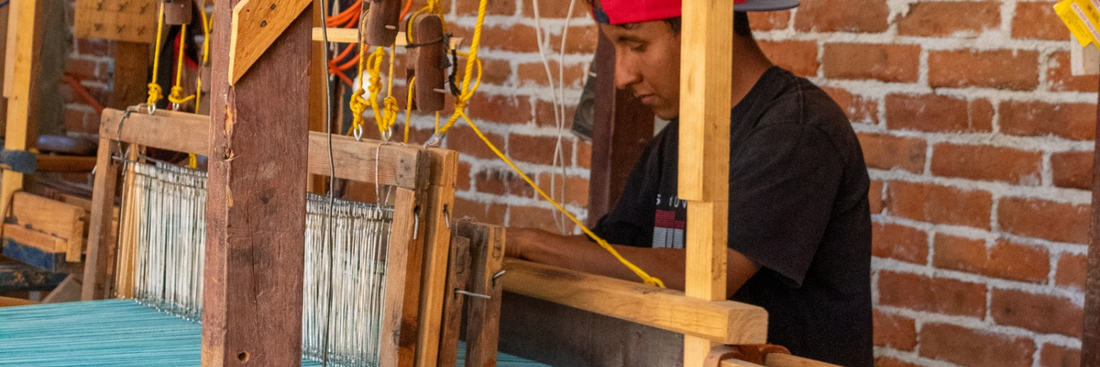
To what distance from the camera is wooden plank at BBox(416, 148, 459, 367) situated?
4.18ft

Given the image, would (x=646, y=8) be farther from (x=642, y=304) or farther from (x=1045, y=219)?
(x=1045, y=219)

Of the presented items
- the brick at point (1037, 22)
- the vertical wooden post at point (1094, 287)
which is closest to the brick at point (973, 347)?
the brick at point (1037, 22)

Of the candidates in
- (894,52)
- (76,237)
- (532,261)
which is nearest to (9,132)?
(76,237)

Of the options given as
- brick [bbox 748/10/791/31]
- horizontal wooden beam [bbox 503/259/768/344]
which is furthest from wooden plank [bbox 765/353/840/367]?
brick [bbox 748/10/791/31]

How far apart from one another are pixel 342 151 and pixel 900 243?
121cm

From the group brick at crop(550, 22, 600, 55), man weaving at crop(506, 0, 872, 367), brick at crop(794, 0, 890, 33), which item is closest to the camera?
man weaving at crop(506, 0, 872, 367)

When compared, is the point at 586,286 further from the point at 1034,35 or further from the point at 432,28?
the point at 1034,35

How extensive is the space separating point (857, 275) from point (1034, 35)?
1.79ft

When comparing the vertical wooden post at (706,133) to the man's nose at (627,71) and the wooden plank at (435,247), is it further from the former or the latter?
the man's nose at (627,71)

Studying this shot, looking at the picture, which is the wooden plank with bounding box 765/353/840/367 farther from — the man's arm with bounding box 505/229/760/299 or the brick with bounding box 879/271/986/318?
the brick with bounding box 879/271/986/318

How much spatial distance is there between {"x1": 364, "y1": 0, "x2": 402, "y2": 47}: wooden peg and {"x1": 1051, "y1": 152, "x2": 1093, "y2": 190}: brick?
1196 mm

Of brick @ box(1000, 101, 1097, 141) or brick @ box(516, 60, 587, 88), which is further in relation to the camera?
brick @ box(516, 60, 587, 88)

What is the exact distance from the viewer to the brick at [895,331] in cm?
221

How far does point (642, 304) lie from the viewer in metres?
1.25
